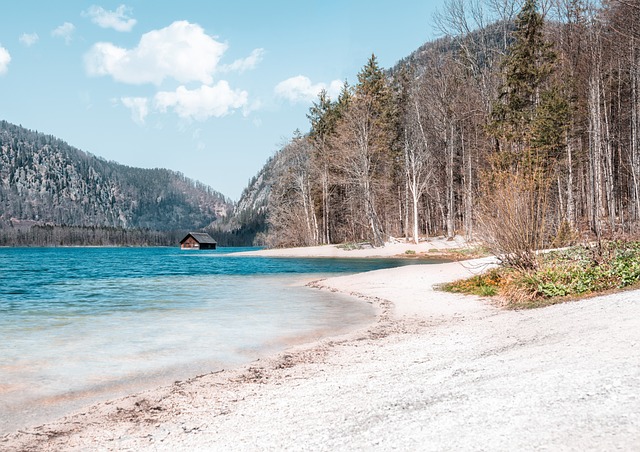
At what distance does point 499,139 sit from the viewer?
32156 mm

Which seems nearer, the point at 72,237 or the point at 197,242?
the point at 197,242

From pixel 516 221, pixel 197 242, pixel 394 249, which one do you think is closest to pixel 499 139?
pixel 394 249

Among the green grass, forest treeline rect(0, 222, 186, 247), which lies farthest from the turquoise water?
forest treeline rect(0, 222, 186, 247)

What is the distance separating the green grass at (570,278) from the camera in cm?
998

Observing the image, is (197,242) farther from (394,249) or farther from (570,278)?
(570,278)

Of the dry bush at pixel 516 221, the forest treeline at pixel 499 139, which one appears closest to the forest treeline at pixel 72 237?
the forest treeline at pixel 499 139

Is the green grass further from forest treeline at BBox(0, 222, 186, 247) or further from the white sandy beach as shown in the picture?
forest treeline at BBox(0, 222, 186, 247)

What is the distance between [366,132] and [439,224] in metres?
21.0

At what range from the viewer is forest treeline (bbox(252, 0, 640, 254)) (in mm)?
21941

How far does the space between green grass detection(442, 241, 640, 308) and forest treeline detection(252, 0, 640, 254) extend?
3.68ft

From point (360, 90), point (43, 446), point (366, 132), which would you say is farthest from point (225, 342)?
point (360, 90)

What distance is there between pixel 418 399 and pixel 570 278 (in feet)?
27.4

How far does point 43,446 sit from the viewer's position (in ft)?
14.4

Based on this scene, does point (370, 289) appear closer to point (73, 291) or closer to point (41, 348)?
point (41, 348)
